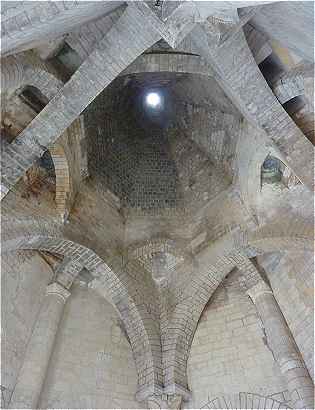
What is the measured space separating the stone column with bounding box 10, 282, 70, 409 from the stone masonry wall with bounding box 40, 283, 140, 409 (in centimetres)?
21

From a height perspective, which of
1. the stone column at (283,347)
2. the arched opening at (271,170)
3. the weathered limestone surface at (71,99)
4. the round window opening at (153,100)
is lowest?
the stone column at (283,347)

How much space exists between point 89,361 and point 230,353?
2.03 metres

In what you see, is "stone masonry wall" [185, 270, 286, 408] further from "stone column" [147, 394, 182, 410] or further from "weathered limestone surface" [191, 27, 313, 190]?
"weathered limestone surface" [191, 27, 313, 190]

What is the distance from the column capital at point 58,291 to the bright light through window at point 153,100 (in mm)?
4724

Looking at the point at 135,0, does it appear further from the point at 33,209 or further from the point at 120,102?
the point at 120,102

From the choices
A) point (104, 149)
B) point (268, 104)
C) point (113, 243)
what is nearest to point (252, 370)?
point (113, 243)

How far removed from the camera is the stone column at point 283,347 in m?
5.53

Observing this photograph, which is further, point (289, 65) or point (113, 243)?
point (113, 243)

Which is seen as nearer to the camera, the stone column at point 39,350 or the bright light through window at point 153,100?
the stone column at point 39,350

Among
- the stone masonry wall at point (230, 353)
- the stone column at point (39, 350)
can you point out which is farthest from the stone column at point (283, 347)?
the stone column at point (39, 350)

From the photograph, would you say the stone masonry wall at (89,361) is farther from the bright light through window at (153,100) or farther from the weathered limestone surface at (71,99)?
the bright light through window at (153,100)

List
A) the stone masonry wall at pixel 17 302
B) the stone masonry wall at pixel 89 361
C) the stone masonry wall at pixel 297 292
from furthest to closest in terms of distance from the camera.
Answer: the stone masonry wall at pixel 89 361, the stone masonry wall at pixel 297 292, the stone masonry wall at pixel 17 302

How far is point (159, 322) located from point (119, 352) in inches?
30.2

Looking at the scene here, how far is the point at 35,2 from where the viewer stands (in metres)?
3.95
